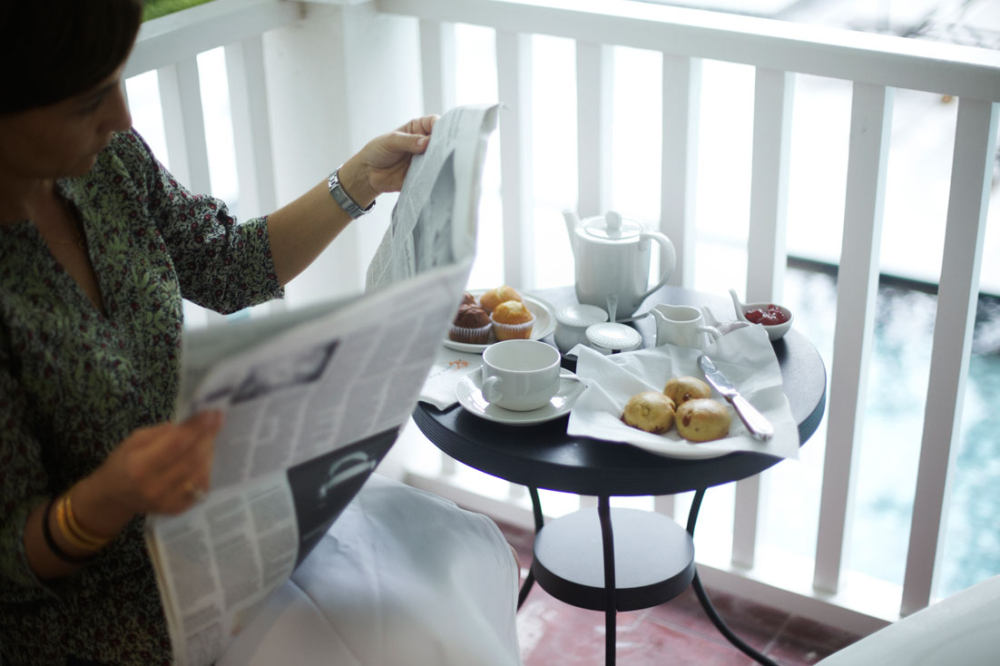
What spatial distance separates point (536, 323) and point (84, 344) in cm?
68

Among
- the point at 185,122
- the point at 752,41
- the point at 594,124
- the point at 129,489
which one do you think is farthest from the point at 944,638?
the point at 185,122

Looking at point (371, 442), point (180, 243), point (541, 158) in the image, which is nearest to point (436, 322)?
point (371, 442)

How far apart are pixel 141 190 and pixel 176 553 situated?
0.45m

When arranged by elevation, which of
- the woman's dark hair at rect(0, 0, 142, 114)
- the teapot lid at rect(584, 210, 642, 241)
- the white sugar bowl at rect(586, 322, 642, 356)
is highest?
the woman's dark hair at rect(0, 0, 142, 114)

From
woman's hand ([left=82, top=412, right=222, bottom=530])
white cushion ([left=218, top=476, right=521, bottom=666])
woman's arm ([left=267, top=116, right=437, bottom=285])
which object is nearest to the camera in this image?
woman's hand ([left=82, top=412, right=222, bottom=530])

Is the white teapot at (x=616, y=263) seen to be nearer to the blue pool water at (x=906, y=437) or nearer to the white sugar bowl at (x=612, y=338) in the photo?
the white sugar bowl at (x=612, y=338)

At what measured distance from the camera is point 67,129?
0.86 metres

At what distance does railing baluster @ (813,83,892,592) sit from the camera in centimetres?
149

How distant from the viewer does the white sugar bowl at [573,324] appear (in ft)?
4.67

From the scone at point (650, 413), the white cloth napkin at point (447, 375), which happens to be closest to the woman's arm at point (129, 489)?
the white cloth napkin at point (447, 375)

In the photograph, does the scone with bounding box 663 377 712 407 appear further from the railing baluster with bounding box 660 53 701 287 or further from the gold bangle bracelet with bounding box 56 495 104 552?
the gold bangle bracelet with bounding box 56 495 104 552

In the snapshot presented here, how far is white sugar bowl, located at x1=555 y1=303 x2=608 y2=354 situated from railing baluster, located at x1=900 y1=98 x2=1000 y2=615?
1.69 feet

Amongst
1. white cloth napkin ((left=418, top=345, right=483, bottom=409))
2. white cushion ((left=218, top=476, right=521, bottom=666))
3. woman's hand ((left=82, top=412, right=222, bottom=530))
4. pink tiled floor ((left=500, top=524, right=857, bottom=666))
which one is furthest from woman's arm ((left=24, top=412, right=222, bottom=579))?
pink tiled floor ((left=500, top=524, right=857, bottom=666))

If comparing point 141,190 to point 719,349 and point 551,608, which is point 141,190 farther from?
point 551,608
